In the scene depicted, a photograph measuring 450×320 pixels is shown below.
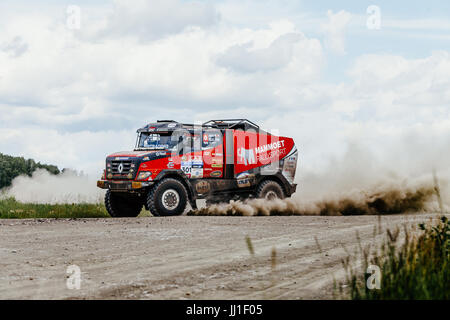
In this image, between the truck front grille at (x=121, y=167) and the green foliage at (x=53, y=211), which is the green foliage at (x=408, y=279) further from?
the green foliage at (x=53, y=211)

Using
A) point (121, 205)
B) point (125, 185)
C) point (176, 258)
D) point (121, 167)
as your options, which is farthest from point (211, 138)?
point (176, 258)

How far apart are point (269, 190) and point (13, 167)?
33.4m

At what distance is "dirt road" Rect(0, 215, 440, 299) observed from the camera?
7445 millimetres

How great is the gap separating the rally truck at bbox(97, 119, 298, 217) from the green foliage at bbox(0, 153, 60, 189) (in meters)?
30.2

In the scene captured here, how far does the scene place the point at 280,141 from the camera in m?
21.1

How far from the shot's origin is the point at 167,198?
18484mm

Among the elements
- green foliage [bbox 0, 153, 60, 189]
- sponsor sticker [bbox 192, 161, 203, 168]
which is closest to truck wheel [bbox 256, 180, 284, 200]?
sponsor sticker [bbox 192, 161, 203, 168]

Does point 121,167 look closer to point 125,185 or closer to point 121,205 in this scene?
point 125,185

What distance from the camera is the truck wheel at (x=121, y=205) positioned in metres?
19.6

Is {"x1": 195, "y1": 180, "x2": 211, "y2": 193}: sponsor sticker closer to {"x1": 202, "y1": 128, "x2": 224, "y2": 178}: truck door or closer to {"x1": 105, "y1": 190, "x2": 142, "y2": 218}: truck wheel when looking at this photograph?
{"x1": 202, "y1": 128, "x2": 224, "y2": 178}: truck door

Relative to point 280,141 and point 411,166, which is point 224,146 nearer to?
point 280,141
